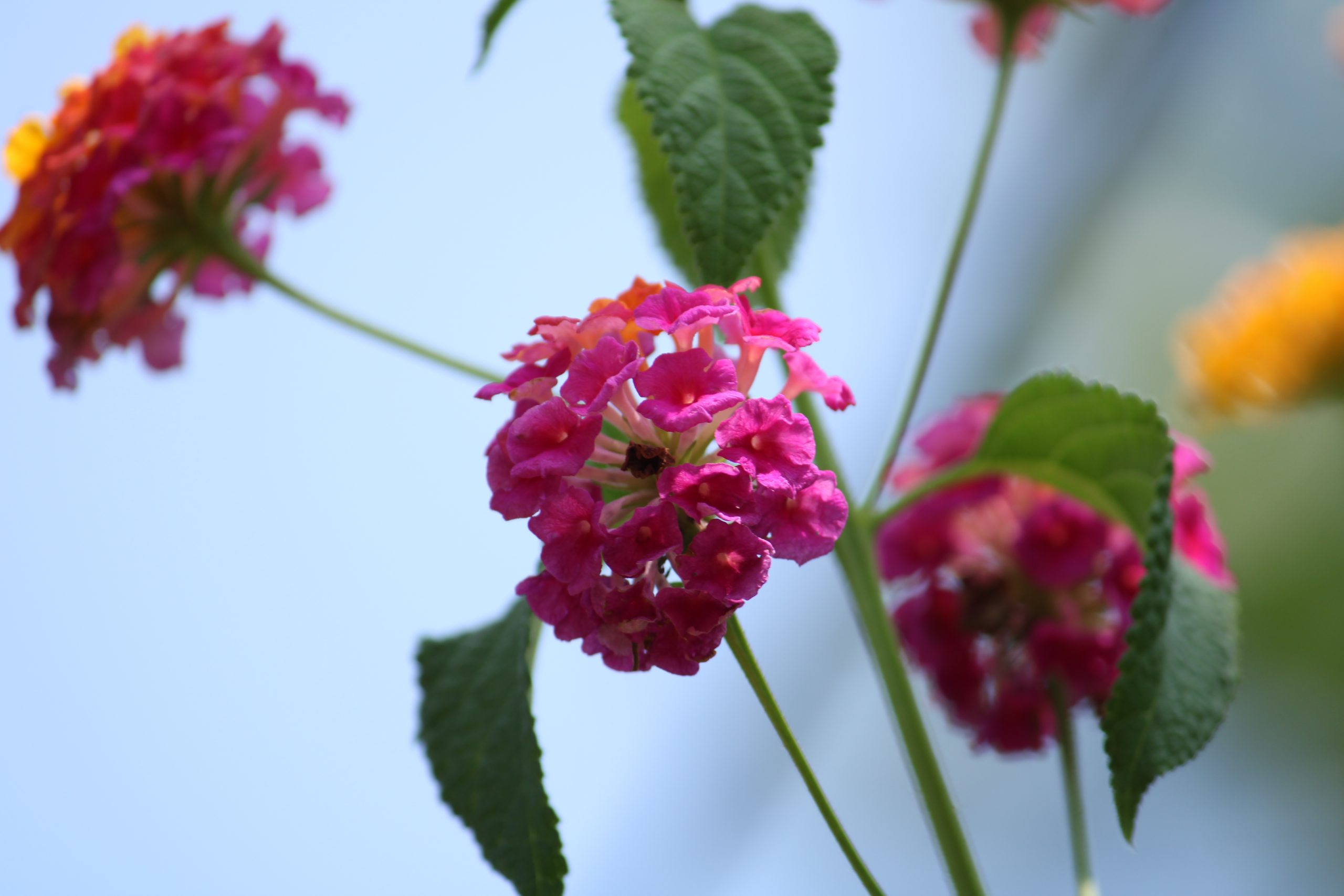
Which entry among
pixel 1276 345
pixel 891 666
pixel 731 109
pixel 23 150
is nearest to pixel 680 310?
pixel 731 109

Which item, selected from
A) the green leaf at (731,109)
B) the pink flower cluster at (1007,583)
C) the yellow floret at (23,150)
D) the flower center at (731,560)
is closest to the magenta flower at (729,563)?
the flower center at (731,560)

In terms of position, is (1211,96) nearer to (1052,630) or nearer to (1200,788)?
(1200,788)

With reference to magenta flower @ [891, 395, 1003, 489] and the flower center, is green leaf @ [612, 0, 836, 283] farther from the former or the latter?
magenta flower @ [891, 395, 1003, 489]

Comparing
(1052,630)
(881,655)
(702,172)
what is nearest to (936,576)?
(1052,630)

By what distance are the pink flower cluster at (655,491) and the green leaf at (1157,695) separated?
165mm

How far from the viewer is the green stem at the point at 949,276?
682 millimetres

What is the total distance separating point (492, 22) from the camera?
67 centimetres

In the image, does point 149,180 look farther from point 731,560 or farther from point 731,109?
point 731,560

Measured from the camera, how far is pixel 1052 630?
75 centimetres

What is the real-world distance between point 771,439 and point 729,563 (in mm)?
49

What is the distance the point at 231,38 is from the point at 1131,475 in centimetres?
58

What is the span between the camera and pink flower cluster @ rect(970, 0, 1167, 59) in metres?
0.85

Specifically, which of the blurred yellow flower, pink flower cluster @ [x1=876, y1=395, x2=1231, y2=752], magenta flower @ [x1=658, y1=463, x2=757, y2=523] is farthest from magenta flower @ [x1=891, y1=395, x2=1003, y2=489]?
the blurred yellow flower

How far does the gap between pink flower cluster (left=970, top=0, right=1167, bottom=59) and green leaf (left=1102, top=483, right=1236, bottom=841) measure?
441 mm
